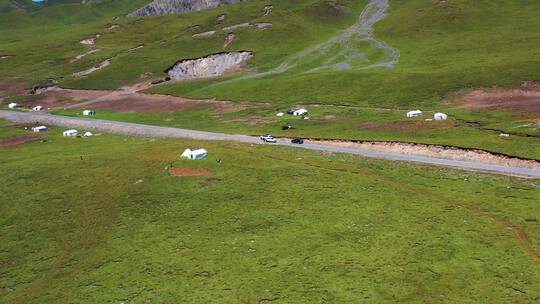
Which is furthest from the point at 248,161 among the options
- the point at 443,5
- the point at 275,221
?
the point at 443,5

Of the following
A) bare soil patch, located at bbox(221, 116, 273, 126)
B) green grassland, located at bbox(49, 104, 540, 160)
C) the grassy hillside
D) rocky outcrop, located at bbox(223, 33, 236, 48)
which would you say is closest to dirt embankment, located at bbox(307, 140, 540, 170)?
green grassland, located at bbox(49, 104, 540, 160)

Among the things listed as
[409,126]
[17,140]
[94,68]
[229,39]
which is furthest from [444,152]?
[94,68]

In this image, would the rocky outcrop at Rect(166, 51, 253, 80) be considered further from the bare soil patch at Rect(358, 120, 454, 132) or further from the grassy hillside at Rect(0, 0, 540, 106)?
the bare soil patch at Rect(358, 120, 454, 132)

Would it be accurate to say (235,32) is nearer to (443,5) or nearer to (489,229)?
(443,5)

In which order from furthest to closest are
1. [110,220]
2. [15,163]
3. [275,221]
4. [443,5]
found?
[443,5] < [15,163] < [110,220] < [275,221]

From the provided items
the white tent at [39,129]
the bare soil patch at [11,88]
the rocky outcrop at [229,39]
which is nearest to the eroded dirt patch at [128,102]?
the bare soil patch at [11,88]

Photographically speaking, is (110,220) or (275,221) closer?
(275,221)
